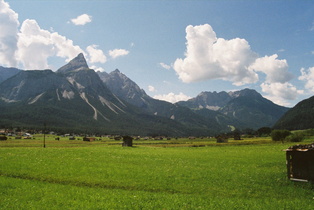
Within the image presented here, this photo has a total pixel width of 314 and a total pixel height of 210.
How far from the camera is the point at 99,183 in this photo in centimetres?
2836

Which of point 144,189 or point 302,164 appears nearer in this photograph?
point 144,189

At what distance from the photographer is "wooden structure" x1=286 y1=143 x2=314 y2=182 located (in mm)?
29500

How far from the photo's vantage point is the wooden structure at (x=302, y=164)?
2950cm

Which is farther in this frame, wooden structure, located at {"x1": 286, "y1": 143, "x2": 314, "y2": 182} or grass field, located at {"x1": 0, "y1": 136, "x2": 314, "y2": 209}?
wooden structure, located at {"x1": 286, "y1": 143, "x2": 314, "y2": 182}

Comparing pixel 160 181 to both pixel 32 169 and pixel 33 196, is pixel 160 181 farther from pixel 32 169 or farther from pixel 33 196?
pixel 32 169

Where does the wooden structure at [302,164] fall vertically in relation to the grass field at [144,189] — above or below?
above

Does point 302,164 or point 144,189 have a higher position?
point 302,164

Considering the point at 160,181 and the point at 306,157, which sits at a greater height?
the point at 306,157

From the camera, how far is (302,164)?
30766mm

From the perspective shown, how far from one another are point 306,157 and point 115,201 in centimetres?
2486

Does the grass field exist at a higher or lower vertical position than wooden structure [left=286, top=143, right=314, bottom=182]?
lower

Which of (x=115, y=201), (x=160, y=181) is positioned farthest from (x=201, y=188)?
(x=115, y=201)

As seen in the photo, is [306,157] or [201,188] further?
[306,157]

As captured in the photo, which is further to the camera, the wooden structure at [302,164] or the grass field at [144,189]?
the wooden structure at [302,164]
